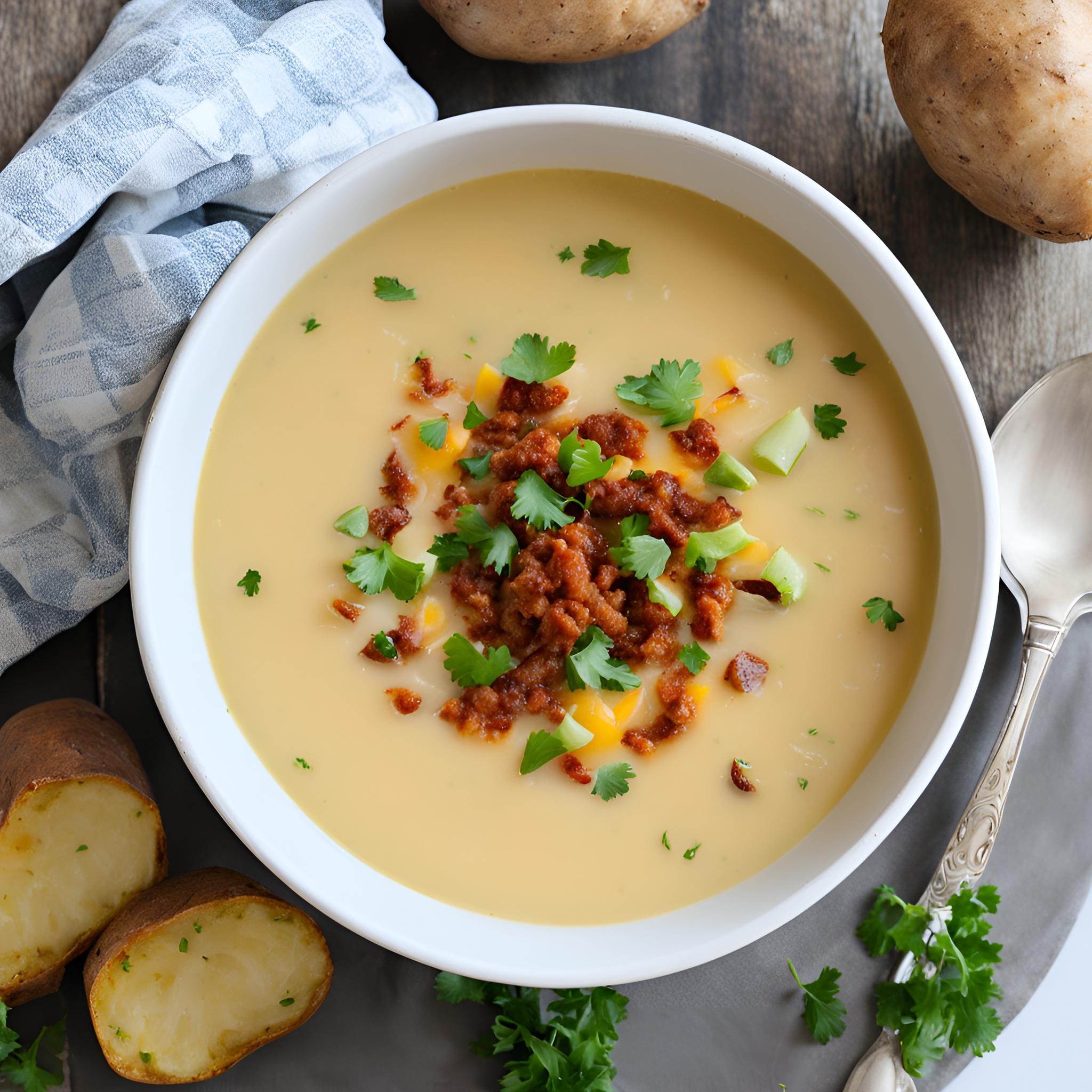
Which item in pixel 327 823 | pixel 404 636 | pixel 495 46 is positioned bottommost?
pixel 327 823

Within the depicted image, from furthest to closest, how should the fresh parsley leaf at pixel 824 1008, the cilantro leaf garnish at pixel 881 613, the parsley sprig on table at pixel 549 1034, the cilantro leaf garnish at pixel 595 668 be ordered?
the fresh parsley leaf at pixel 824 1008
the parsley sprig on table at pixel 549 1034
the cilantro leaf garnish at pixel 881 613
the cilantro leaf garnish at pixel 595 668

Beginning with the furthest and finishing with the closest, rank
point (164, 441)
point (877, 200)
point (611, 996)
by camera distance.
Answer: point (877, 200), point (611, 996), point (164, 441)

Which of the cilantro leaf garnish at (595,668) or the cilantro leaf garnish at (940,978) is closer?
the cilantro leaf garnish at (595,668)

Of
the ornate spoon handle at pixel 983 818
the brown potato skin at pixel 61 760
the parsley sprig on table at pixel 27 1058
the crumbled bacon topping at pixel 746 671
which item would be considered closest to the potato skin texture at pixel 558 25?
the crumbled bacon topping at pixel 746 671

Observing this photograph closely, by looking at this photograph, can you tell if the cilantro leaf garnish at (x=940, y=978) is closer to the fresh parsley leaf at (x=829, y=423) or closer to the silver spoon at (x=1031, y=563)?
the silver spoon at (x=1031, y=563)

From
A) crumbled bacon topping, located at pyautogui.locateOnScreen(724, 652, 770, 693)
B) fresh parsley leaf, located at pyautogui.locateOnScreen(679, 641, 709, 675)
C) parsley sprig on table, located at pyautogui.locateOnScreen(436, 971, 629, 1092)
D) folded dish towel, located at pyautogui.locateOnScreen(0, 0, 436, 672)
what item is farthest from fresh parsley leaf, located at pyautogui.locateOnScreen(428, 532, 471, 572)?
parsley sprig on table, located at pyautogui.locateOnScreen(436, 971, 629, 1092)

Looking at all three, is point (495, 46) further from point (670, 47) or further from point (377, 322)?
point (377, 322)

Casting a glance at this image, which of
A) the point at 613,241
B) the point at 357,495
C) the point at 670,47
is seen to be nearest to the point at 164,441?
the point at 357,495
